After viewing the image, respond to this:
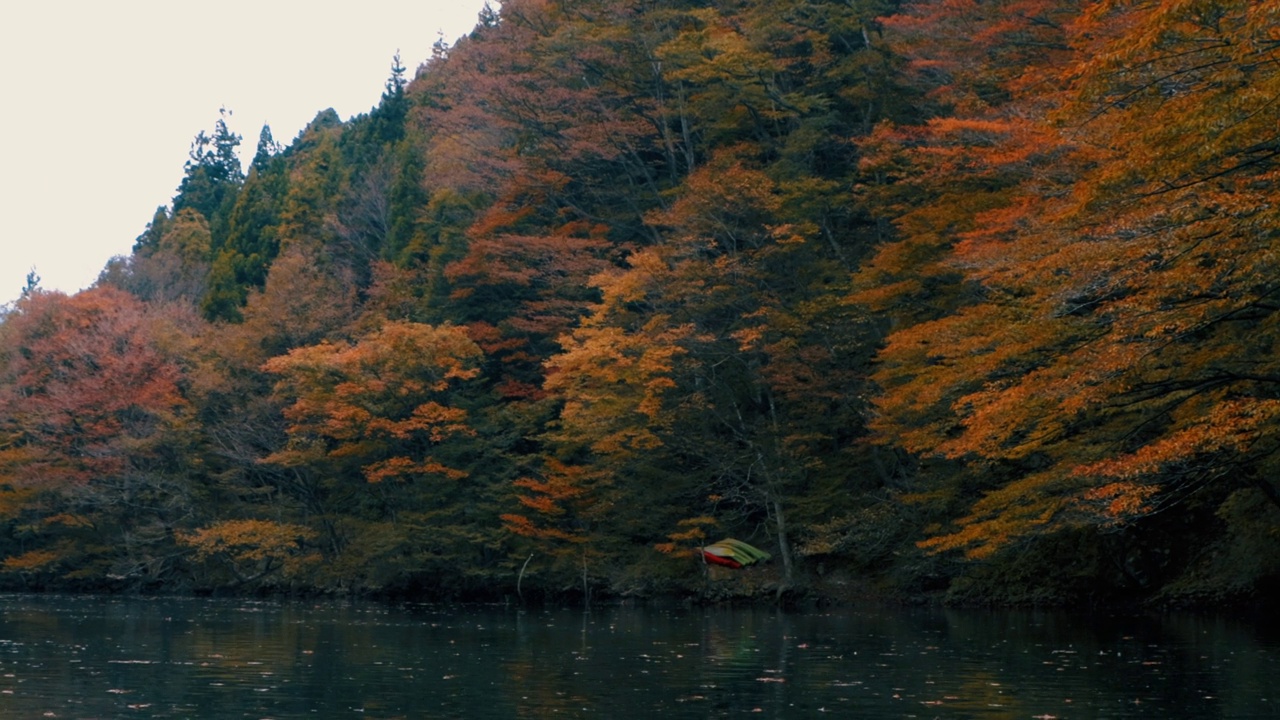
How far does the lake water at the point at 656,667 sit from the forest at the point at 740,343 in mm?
2567

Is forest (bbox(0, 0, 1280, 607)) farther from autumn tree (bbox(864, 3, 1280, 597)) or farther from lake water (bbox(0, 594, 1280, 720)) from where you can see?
lake water (bbox(0, 594, 1280, 720))

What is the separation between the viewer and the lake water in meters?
12.3


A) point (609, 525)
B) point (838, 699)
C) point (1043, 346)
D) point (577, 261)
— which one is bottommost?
point (838, 699)

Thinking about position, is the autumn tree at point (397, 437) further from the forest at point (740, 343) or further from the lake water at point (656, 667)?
the lake water at point (656, 667)

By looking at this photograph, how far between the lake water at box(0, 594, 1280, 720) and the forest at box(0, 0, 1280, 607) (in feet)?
8.42

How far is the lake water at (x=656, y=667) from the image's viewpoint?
12.3 m

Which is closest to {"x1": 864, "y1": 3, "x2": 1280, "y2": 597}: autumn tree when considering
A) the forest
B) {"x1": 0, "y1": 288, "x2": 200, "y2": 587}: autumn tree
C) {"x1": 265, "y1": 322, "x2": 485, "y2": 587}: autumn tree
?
the forest

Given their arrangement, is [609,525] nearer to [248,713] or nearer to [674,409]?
[674,409]

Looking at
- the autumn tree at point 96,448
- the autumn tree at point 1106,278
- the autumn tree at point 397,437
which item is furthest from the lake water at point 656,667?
the autumn tree at point 96,448

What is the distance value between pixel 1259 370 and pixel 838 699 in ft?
32.0

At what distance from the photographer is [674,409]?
33.9 m

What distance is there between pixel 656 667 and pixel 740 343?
18.3 meters

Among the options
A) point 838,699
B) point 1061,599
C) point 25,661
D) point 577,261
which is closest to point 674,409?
point 577,261

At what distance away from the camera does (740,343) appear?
34.0 metres
